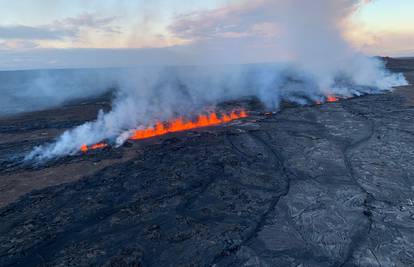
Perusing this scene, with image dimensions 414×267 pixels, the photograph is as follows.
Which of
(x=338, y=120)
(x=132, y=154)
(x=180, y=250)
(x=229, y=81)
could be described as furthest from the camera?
(x=229, y=81)

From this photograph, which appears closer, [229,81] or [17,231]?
[17,231]

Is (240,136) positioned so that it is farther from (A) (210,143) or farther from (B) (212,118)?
(B) (212,118)

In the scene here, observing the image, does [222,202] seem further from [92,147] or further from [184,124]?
[184,124]

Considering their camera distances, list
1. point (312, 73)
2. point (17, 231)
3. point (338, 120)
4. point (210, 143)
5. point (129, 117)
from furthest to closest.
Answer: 1. point (312, 73)
2. point (129, 117)
3. point (338, 120)
4. point (210, 143)
5. point (17, 231)

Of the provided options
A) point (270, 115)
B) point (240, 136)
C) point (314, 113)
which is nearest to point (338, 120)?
point (314, 113)

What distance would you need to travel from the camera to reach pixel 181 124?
1016 inches

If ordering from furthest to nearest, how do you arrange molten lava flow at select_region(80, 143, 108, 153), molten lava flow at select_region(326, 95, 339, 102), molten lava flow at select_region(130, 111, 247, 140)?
molten lava flow at select_region(326, 95, 339, 102), molten lava flow at select_region(130, 111, 247, 140), molten lava flow at select_region(80, 143, 108, 153)

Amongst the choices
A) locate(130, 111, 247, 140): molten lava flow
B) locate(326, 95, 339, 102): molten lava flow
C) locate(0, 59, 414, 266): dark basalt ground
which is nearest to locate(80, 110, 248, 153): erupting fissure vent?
locate(130, 111, 247, 140): molten lava flow

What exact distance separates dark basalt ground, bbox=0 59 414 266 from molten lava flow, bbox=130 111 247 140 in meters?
1.98

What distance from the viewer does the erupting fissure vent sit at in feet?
73.0

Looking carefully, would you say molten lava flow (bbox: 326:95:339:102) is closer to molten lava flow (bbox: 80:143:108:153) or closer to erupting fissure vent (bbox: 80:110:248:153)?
erupting fissure vent (bbox: 80:110:248:153)

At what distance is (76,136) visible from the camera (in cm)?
2102

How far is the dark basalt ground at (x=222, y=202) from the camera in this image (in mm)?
9109

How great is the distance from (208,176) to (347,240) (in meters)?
7.17
